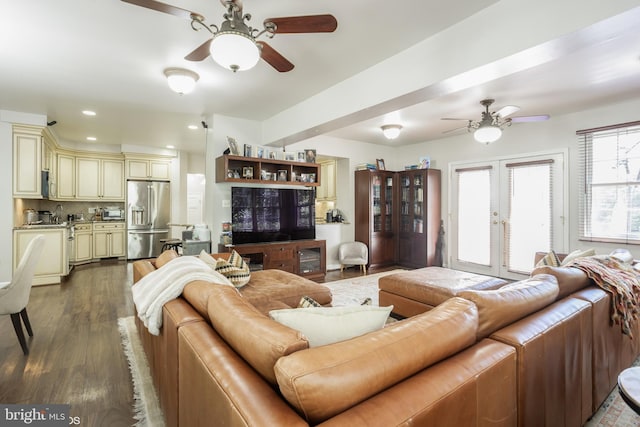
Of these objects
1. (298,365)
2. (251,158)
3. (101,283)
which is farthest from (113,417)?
(101,283)

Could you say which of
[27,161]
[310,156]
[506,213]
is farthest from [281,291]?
[27,161]

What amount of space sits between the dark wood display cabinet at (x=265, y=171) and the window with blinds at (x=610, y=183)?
12.6ft

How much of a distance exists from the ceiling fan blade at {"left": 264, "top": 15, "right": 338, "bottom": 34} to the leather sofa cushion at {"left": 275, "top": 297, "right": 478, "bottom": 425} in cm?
172

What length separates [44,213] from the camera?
5.81 metres

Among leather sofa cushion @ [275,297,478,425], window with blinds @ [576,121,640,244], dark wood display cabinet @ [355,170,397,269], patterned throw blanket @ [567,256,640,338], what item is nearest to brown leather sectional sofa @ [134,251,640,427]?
leather sofa cushion @ [275,297,478,425]

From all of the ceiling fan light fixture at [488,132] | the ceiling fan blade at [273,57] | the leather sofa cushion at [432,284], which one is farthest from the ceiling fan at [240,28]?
the ceiling fan light fixture at [488,132]

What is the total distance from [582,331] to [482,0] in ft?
6.97

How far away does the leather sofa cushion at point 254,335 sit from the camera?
34.9 inches

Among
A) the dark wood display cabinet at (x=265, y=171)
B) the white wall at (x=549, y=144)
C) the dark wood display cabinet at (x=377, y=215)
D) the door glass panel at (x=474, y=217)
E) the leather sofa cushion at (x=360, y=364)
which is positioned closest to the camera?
the leather sofa cushion at (x=360, y=364)

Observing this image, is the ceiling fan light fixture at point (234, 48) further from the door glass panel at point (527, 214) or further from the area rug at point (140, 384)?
the door glass panel at point (527, 214)

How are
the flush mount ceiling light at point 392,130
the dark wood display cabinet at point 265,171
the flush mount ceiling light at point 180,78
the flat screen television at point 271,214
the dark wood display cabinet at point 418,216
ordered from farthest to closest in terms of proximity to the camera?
the dark wood display cabinet at point 418,216 → the flush mount ceiling light at point 392,130 → the flat screen television at point 271,214 → the dark wood display cabinet at point 265,171 → the flush mount ceiling light at point 180,78

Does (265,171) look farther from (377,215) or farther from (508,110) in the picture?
(508,110)

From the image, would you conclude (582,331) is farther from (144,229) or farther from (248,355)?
(144,229)

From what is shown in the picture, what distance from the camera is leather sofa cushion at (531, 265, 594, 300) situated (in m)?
1.71
